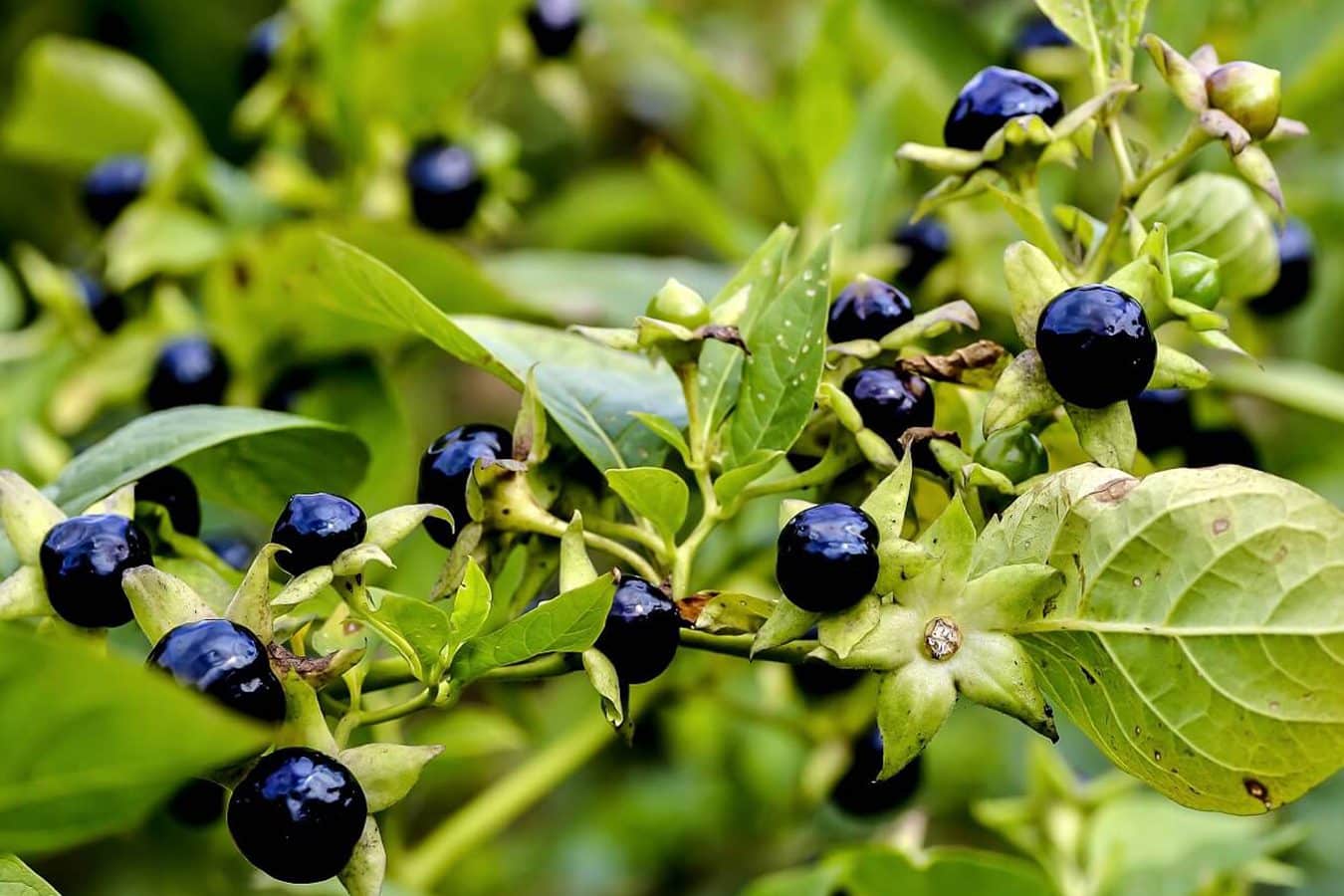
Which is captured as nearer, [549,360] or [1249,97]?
[1249,97]

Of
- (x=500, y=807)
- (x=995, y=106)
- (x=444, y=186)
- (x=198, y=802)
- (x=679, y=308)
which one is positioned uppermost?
(x=995, y=106)

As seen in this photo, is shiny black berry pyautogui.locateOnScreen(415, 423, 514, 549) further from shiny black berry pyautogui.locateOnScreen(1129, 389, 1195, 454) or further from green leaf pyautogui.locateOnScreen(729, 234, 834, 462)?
shiny black berry pyautogui.locateOnScreen(1129, 389, 1195, 454)

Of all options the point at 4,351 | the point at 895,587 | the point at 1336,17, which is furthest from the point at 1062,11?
the point at 4,351

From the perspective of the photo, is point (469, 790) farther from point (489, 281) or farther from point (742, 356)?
point (742, 356)

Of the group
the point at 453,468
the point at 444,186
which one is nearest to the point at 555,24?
the point at 444,186

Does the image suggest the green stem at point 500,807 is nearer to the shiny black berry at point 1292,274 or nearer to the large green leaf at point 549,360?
the large green leaf at point 549,360

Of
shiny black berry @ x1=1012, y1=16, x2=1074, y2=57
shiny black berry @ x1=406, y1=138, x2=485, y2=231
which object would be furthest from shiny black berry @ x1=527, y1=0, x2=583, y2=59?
shiny black berry @ x1=1012, y1=16, x2=1074, y2=57

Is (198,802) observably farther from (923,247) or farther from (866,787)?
(923,247)
